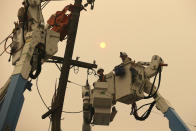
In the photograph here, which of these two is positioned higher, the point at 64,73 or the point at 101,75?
the point at 101,75

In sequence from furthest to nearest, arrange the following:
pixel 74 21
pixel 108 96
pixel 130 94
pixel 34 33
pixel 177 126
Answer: pixel 74 21
pixel 108 96
pixel 130 94
pixel 177 126
pixel 34 33

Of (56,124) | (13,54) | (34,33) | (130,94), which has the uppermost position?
(34,33)

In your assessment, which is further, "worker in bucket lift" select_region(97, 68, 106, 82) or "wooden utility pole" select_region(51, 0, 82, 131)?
"worker in bucket lift" select_region(97, 68, 106, 82)

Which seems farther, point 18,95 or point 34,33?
point 34,33

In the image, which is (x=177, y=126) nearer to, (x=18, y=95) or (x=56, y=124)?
(x=56, y=124)

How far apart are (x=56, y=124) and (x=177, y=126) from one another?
3485 millimetres

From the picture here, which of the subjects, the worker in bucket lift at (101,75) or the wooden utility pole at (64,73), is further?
the worker in bucket lift at (101,75)

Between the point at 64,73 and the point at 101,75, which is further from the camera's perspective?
the point at 101,75

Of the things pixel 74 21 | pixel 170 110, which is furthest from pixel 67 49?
pixel 170 110

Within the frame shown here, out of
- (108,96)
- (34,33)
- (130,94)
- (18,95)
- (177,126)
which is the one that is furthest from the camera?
(108,96)

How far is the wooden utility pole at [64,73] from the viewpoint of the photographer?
7.34 m

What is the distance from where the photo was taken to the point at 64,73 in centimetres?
789

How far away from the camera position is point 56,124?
23.7 ft

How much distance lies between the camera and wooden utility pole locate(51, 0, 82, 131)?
24.1ft
